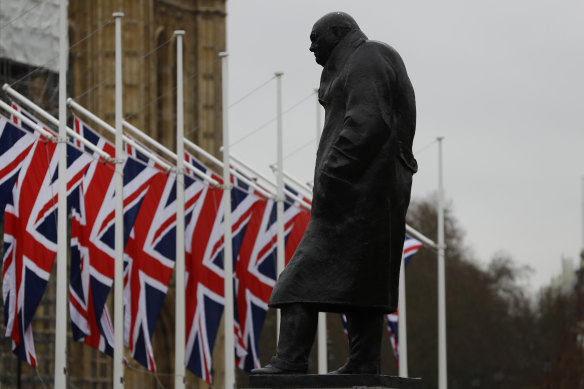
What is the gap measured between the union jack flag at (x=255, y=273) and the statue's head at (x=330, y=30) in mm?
21962

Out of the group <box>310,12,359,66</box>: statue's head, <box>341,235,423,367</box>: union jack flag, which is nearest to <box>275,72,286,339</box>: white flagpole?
<box>341,235,423,367</box>: union jack flag

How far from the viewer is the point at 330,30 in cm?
1091

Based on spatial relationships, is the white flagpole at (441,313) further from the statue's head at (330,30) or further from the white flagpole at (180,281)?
the statue's head at (330,30)

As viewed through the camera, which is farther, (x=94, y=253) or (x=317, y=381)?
(x=94, y=253)

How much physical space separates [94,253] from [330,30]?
18.2 meters

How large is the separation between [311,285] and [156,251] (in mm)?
20074

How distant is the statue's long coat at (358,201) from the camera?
34.2 ft

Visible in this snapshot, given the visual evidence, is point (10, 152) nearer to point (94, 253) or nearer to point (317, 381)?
point (94, 253)

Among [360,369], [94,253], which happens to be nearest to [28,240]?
[94,253]

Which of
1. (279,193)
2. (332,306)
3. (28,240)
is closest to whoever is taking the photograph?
(332,306)

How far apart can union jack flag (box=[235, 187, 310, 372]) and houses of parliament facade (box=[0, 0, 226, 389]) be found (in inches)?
455

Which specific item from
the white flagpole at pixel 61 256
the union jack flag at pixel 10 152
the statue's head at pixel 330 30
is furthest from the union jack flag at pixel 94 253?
the statue's head at pixel 330 30

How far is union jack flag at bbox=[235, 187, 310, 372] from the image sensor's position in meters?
32.8

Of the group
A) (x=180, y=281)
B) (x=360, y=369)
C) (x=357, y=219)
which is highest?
(x=180, y=281)
